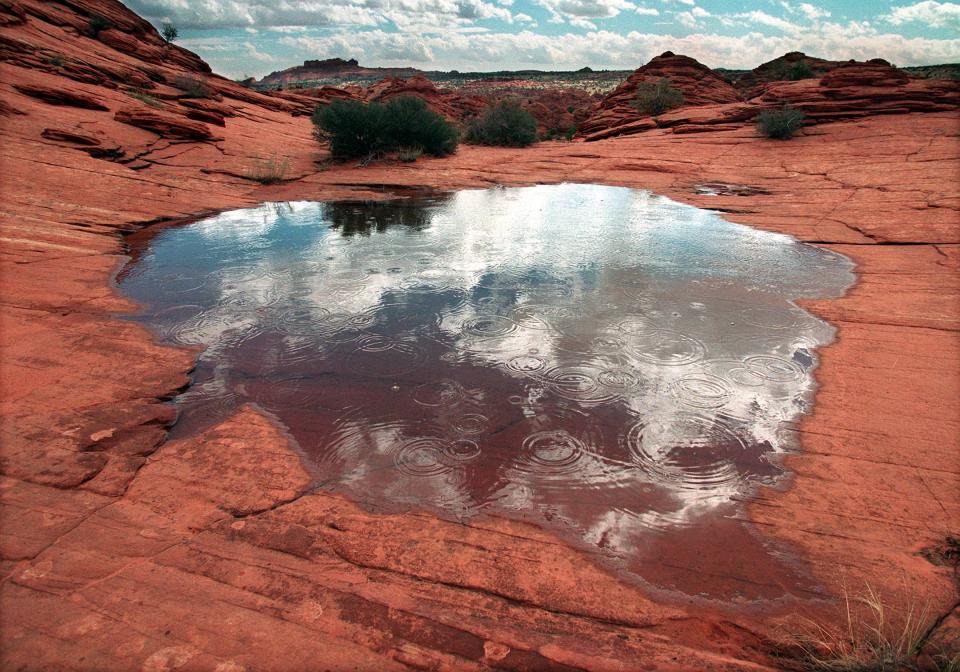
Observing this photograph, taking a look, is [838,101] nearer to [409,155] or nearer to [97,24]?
[409,155]

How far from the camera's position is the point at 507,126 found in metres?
21.1

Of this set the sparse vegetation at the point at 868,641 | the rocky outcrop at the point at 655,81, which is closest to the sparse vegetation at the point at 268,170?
the sparse vegetation at the point at 868,641

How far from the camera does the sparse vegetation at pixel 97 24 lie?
23.5 metres

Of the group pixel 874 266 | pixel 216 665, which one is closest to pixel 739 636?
pixel 216 665

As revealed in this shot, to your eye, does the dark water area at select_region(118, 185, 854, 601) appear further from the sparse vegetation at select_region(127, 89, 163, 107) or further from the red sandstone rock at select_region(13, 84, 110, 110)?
the sparse vegetation at select_region(127, 89, 163, 107)

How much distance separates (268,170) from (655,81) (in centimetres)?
2210

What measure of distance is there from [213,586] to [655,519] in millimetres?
2405

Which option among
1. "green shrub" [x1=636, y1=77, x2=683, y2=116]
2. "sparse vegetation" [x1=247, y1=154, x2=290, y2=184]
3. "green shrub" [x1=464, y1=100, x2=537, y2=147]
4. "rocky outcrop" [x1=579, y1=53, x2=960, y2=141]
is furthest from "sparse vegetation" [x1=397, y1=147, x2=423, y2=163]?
"green shrub" [x1=636, y1=77, x2=683, y2=116]

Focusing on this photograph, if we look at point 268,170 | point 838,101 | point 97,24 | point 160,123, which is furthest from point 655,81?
point 97,24

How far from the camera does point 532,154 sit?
1872 cm

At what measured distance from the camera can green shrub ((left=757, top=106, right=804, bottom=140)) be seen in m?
17.0

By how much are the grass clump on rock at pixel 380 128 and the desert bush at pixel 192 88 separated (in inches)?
335

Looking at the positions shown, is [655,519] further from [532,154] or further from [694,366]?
[532,154]

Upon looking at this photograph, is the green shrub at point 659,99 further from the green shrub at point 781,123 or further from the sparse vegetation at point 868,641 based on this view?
the sparse vegetation at point 868,641
